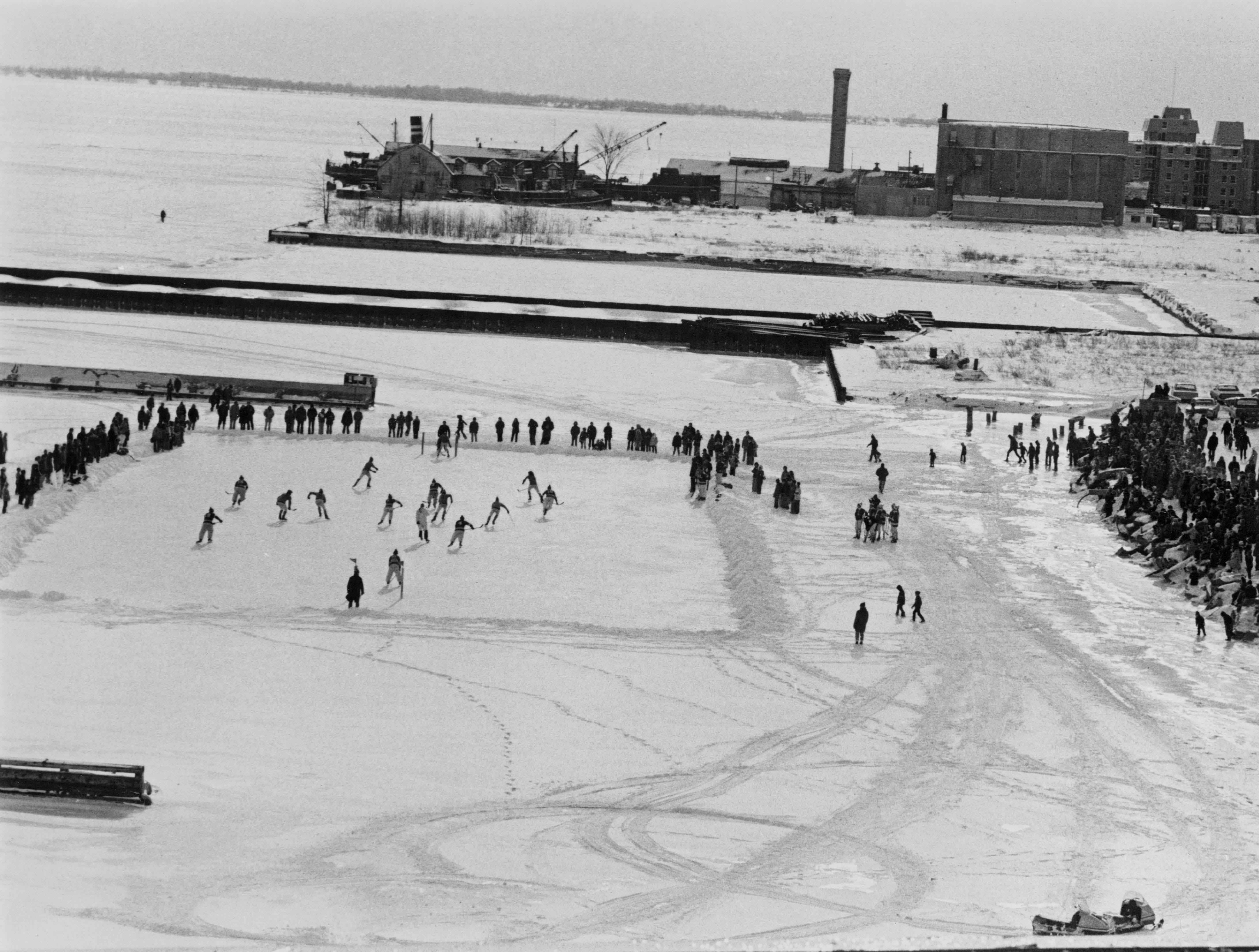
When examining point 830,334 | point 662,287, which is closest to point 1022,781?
point 830,334

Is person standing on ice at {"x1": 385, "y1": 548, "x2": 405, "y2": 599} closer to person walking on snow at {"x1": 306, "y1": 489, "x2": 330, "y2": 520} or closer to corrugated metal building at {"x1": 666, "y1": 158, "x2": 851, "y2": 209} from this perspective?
person walking on snow at {"x1": 306, "y1": 489, "x2": 330, "y2": 520}

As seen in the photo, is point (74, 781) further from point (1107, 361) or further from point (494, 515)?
point (1107, 361)

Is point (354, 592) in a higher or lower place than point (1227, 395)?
lower

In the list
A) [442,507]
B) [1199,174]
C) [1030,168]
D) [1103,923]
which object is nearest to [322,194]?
[1030,168]

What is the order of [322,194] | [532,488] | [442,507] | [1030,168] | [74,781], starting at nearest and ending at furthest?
[74,781] → [442,507] → [532,488] → [322,194] → [1030,168]

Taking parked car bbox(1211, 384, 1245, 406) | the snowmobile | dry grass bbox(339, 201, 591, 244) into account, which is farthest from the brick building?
the snowmobile

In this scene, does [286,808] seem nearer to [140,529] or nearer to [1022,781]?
[1022,781]
